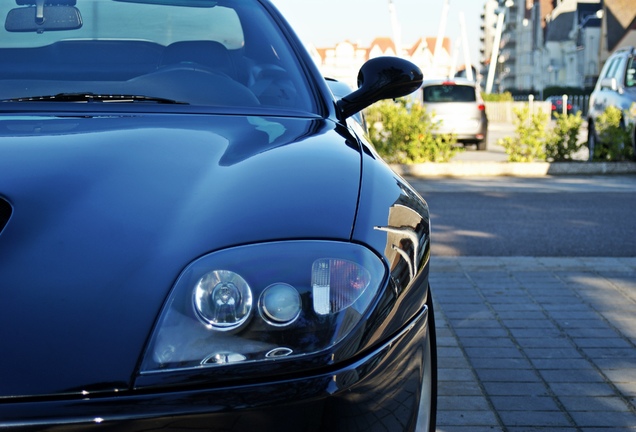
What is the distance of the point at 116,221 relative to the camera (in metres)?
1.85

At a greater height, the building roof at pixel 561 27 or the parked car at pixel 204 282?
the parked car at pixel 204 282

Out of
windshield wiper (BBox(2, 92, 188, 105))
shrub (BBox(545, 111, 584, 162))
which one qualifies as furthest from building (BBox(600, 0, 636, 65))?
windshield wiper (BBox(2, 92, 188, 105))

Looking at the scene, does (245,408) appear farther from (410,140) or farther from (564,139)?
(564,139)

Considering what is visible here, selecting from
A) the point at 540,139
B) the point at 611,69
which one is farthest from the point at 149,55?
the point at 611,69

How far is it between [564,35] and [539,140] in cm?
9963

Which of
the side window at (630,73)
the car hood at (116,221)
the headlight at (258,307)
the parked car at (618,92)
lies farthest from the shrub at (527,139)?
the headlight at (258,307)

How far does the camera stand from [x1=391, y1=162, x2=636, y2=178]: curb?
1412 centimetres

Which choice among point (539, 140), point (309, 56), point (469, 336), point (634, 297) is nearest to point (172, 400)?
point (309, 56)

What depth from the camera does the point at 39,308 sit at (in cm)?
170

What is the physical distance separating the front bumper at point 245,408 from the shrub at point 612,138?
13.5m

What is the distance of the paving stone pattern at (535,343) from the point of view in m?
3.59

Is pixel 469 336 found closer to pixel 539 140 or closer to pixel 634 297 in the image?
pixel 634 297

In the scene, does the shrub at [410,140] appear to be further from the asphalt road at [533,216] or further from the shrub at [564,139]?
the shrub at [564,139]

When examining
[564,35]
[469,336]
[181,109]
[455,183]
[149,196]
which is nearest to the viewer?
[149,196]
